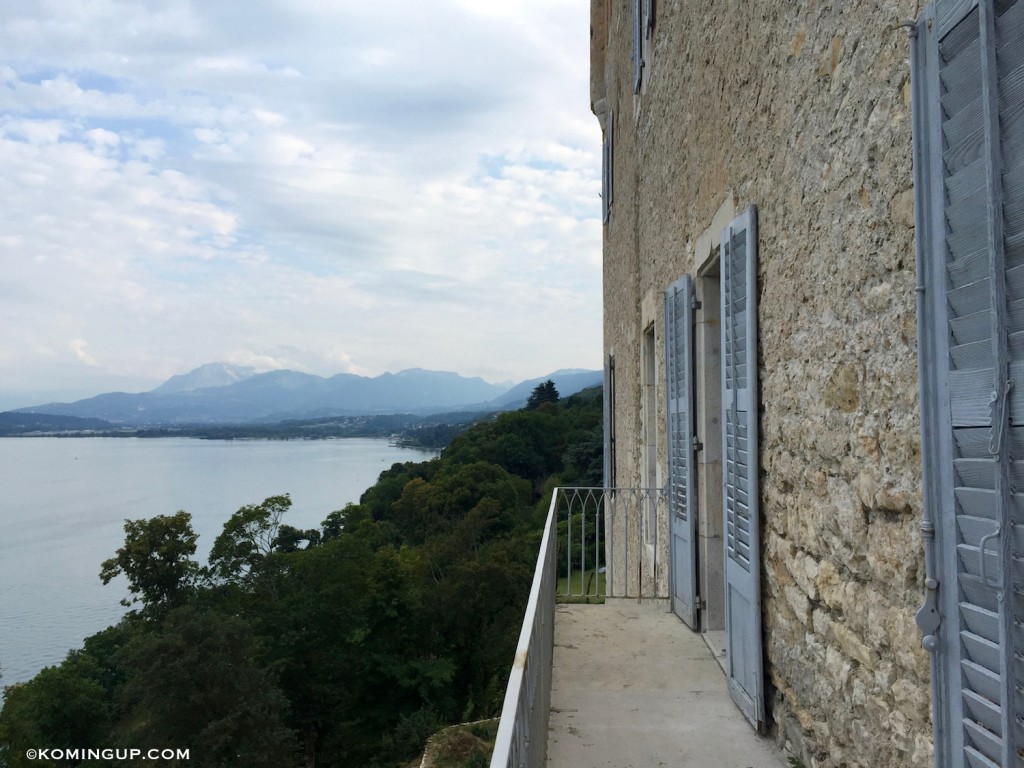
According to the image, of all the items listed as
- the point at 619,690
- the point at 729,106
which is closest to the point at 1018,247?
the point at 729,106

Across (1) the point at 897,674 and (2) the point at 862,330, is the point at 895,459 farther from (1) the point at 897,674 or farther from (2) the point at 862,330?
(1) the point at 897,674

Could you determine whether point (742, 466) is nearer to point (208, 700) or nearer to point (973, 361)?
point (973, 361)

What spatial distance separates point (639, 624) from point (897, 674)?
3.36m

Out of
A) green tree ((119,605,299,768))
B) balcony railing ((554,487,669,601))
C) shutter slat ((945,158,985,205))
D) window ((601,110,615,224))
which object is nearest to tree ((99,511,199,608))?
green tree ((119,605,299,768))

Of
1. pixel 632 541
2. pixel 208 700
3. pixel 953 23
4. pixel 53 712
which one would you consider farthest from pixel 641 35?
pixel 53 712

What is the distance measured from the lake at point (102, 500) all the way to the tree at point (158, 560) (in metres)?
7.18

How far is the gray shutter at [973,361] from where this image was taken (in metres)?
1.60

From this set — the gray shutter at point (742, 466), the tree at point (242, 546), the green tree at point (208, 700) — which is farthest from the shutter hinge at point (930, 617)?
the tree at point (242, 546)

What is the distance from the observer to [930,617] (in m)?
1.92

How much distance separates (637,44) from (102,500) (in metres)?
74.0

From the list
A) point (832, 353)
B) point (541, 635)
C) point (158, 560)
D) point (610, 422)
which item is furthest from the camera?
point (158, 560)

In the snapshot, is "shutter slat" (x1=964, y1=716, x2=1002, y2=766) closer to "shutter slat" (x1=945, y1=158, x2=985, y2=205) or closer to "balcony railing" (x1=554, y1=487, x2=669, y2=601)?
"shutter slat" (x1=945, y1=158, x2=985, y2=205)

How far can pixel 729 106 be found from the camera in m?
3.93

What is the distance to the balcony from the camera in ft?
8.34
